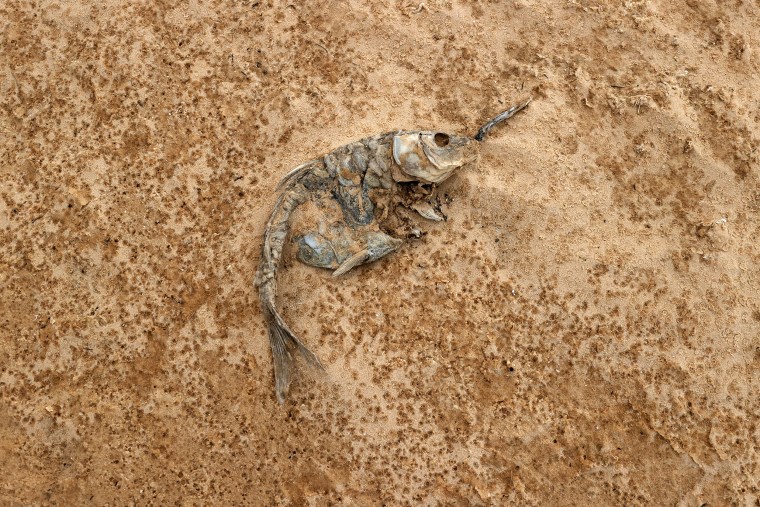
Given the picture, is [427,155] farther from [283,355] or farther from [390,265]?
[283,355]

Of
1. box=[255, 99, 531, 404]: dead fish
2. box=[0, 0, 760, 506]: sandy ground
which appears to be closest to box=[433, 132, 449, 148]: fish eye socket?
box=[255, 99, 531, 404]: dead fish

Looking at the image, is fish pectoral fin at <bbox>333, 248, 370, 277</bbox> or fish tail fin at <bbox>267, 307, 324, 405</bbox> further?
fish pectoral fin at <bbox>333, 248, 370, 277</bbox>

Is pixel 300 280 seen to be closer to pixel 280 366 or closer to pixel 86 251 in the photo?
pixel 280 366

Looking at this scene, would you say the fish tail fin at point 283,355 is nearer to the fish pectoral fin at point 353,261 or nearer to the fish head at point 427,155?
the fish pectoral fin at point 353,261

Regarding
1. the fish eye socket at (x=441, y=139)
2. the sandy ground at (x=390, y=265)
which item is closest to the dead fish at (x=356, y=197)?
the fish eye socket at (x=441, y=139)

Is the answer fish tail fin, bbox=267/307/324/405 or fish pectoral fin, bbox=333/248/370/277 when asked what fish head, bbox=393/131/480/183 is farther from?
fish tail fin, bbox=267/307/324/405

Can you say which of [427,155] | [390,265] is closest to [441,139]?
[427,155]
